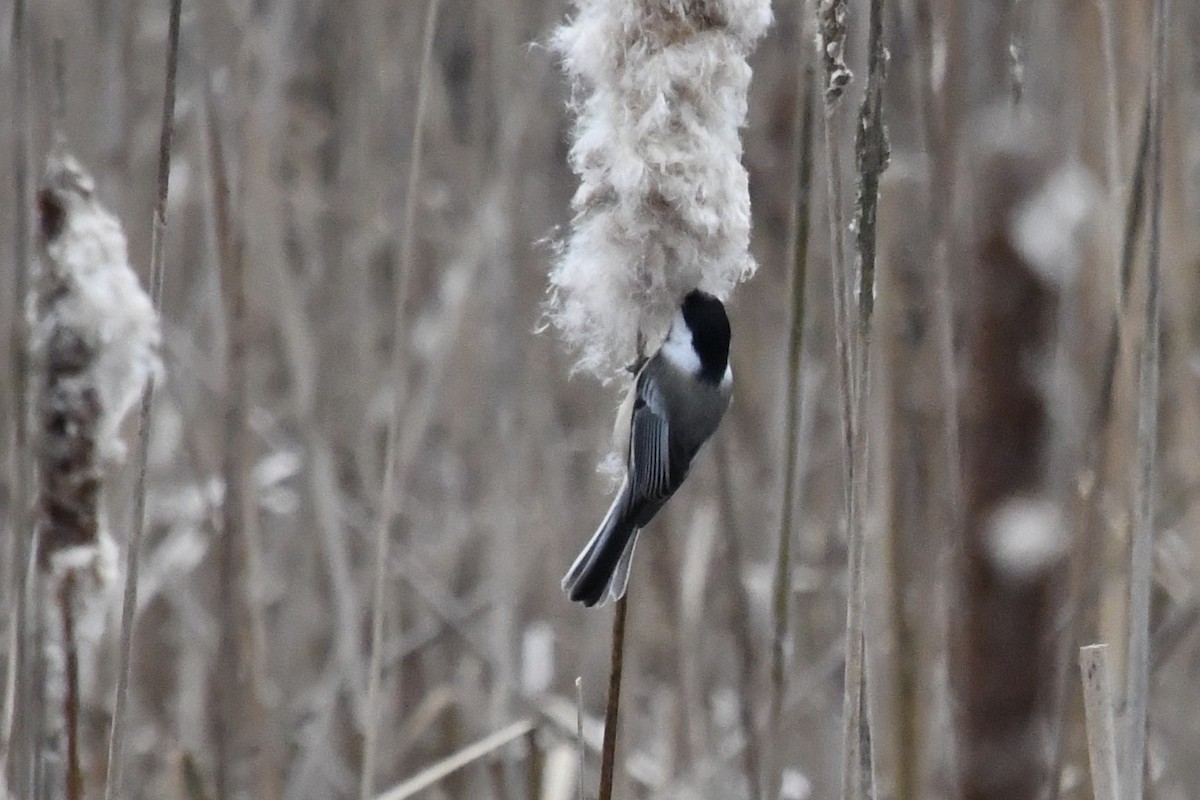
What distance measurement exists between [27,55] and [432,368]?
1012mm

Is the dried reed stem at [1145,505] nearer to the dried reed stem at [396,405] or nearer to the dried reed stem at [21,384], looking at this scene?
the dried reed stem at [396,405]

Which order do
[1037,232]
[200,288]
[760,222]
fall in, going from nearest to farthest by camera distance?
[1037,232], [200,288], [760,222]

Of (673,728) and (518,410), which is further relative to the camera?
(518,410)

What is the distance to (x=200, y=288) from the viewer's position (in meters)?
1.94

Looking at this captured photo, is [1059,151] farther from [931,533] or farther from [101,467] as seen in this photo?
[101,467]

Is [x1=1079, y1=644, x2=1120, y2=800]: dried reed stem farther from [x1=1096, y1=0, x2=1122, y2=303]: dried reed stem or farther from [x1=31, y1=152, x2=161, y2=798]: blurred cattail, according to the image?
[x1=31, y1=152, x2=161, y2=798]: blurred cattail

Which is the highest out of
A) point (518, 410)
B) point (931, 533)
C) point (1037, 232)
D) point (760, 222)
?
point (760, 222)

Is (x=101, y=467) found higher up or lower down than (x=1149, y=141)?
lower down

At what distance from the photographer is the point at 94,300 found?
2.60 ft

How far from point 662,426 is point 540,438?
0.73 m

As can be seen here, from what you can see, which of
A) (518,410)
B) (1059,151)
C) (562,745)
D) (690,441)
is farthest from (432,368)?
(1059,151)

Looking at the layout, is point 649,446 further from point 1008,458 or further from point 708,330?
point 1008,458

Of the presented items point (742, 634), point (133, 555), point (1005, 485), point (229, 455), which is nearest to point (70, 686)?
point (133, 555)

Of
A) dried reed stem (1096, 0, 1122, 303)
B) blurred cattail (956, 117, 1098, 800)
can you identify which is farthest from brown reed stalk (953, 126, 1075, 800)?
dried reed stem (1096, 0, 1122, 303)
